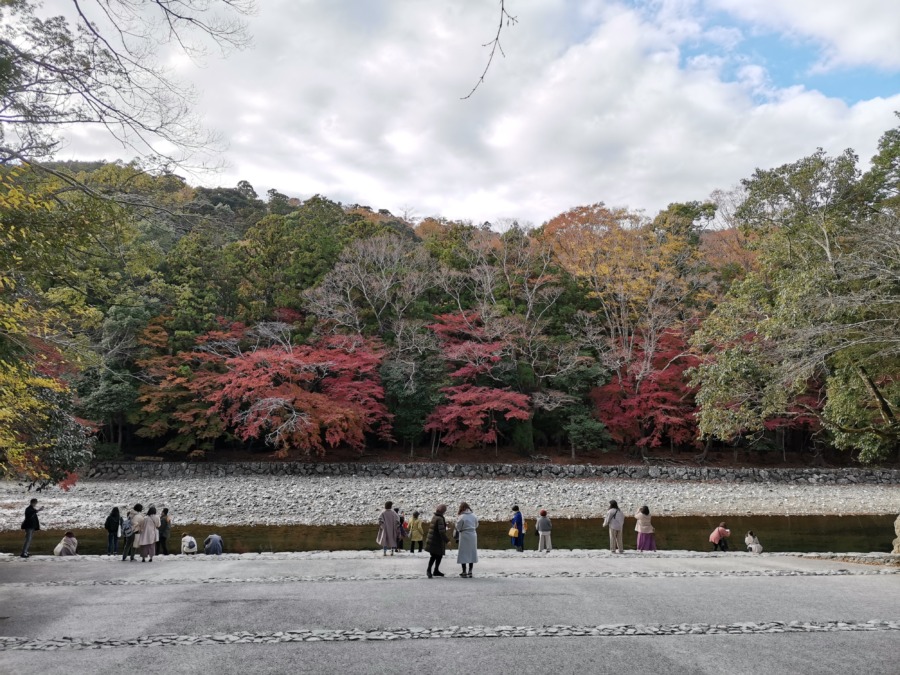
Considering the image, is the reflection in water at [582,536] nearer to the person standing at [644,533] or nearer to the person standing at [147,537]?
the person standing at [644,533]

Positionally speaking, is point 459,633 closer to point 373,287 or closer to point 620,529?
point 620,529

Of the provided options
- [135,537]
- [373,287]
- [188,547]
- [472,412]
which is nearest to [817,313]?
[135,537]

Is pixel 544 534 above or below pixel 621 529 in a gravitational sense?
below

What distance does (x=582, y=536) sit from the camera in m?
15.9

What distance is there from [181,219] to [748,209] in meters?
12.7

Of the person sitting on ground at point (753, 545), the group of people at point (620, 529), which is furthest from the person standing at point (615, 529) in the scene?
the person sitting on ground at point (753, 545)

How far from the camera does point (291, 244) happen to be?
94.4 ft

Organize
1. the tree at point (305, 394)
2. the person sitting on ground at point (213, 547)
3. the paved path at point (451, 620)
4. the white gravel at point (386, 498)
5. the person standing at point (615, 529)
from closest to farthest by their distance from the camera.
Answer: the paved path at point (451, 620) → the person standing at point (615, 529) → the person sitting on ground at point (213, 547) → the white gravel at point (386, 498) → the tree at point (305, 394)

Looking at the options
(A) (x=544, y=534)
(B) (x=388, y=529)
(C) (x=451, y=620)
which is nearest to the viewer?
(C) (x=451, y=620)

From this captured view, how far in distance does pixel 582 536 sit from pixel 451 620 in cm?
1122

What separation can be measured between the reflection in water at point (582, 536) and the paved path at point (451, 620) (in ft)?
18.4

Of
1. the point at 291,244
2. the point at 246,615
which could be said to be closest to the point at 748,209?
the point at 246,615

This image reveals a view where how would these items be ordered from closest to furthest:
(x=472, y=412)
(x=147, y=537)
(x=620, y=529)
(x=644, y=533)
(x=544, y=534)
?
(x=147, y=537) < (x=620, y=529) < (x=644, y=533) < (x=544, y=534) < (x=472, y=412)

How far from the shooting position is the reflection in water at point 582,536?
1445 cm
